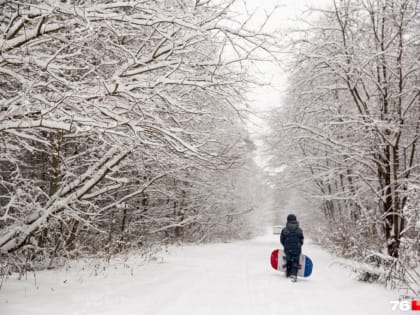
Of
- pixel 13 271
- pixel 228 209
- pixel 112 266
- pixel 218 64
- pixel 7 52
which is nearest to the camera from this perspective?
pixel 7 52

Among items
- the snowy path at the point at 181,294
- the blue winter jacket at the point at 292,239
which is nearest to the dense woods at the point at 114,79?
the snowy path at the point at 181,294

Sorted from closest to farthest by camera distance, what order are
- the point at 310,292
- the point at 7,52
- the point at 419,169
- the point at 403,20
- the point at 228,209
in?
the point at 7,52
the point at 310,292
the point at 403,20
the point at 419,169
the point at 228,209

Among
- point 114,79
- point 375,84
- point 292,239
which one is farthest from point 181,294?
point 375,84

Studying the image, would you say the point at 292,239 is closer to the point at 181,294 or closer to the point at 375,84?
the point at 181,294

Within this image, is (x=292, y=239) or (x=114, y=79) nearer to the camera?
(x=114, y=79)

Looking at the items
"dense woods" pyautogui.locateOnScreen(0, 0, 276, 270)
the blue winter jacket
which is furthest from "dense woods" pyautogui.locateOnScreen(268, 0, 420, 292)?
"dense woods" pyautogui.locateOnScreen(0, 0, 276, 270)

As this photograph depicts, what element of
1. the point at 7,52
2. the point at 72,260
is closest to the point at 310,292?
the point at 72,260

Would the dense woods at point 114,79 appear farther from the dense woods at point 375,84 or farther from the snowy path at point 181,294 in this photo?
the dense woods at point 375,84

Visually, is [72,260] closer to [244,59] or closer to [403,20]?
[244,59]

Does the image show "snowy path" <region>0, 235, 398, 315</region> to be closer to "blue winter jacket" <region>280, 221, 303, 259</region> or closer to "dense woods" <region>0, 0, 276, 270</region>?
"blue winter jacket" <region>280, 221, 303, 259</region>

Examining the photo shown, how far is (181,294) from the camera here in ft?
18.8

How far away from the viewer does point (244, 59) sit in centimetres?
521

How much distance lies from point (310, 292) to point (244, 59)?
4.28 meters

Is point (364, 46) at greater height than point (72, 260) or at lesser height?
greater
